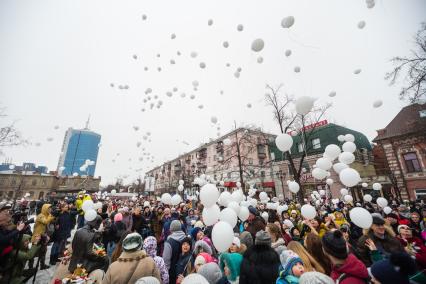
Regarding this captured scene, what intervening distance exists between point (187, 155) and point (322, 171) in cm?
4866

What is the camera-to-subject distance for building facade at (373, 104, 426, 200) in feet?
66.7

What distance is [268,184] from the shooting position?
3136cm

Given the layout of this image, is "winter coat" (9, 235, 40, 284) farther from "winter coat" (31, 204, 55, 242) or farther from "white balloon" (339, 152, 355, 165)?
"white balloon" (339, 152, 355, 165)

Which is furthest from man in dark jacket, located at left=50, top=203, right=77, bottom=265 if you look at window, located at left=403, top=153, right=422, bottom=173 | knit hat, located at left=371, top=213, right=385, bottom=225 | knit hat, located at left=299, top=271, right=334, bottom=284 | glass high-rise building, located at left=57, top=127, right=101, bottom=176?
glass high-rise building, located at left=57, top=127, right=101, bottom=176

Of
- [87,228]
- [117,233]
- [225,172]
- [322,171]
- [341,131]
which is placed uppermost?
[341,131]

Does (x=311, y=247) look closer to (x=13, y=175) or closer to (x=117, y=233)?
(x=117, y=233)

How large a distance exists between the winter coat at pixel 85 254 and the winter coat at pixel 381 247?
4.90 meters

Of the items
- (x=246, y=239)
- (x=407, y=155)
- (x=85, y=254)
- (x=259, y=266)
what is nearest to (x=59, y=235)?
(x=85, y=254)

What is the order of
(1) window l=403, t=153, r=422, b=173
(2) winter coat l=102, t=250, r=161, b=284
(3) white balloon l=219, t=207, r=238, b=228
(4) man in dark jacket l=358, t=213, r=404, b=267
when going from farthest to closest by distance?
(1) window l=403, t=153, r=422, b=173 → (3) white balloon l=219, t=207, r=238, b=228 → (4) man in dark jacket l=358, t=213, r=404, b=267 → (2) winter coat l=102, t=250, r=161, b=284

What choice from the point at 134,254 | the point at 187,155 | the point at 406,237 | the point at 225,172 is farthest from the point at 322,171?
the point at 187,155

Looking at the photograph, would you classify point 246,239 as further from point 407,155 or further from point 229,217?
point 407,155

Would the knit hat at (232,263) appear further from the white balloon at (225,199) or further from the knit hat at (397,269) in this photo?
the white balloon at (225,199)

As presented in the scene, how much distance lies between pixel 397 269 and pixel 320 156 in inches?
1135

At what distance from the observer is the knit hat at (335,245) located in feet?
7.33
